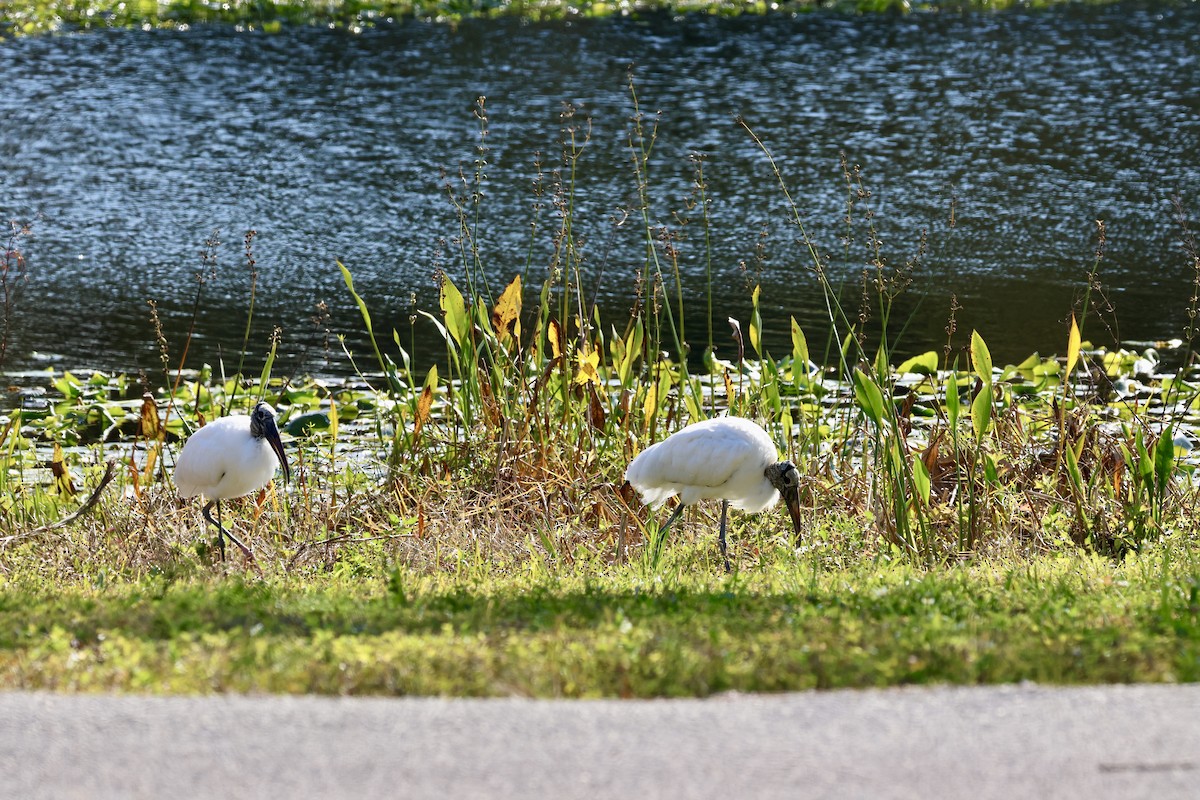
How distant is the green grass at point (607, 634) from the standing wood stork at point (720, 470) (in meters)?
0.88

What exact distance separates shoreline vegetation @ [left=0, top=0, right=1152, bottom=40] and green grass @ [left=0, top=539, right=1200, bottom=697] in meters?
24.3

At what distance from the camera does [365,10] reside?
29.5 metres

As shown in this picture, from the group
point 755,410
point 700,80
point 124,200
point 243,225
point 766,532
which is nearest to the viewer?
point 766,532

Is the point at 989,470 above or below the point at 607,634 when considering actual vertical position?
below

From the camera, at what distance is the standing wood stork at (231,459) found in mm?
6648

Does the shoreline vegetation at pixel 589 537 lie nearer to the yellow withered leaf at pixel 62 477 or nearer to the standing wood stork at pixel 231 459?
the yellow withered leaf at pixel 62 477

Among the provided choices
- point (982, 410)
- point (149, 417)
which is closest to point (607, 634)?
point (982, 410)

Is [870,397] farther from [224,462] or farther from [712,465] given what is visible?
[224,462]

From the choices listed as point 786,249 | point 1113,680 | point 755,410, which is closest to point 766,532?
point 755,410

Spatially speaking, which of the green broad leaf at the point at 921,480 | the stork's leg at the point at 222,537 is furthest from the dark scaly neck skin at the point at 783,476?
the stork's leg at the point at 222,537

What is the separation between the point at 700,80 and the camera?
22.0 m

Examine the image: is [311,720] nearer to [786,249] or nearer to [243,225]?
[786,249]

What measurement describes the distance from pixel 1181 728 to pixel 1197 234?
11221 mm

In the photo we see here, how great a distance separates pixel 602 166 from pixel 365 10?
14434 mm
